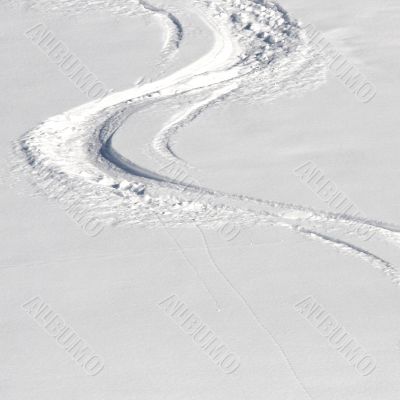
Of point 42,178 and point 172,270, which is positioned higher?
point 42,178

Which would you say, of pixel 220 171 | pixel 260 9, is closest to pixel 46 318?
pixel 220 171

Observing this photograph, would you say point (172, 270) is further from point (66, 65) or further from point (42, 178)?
point (66, 65)

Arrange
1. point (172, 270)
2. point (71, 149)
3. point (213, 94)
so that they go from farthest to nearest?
point (213, 94) → point (71, 149) → point (172, 270)

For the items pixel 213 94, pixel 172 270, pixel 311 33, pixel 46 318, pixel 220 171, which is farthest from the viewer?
pixel 311 33

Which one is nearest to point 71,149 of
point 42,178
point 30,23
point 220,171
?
point 42,178

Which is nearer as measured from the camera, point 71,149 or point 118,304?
point 118,304

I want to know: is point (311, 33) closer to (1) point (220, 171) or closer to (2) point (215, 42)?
(2) point (215, 42)

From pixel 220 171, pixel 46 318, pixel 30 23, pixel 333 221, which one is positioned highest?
pixel 30 23
